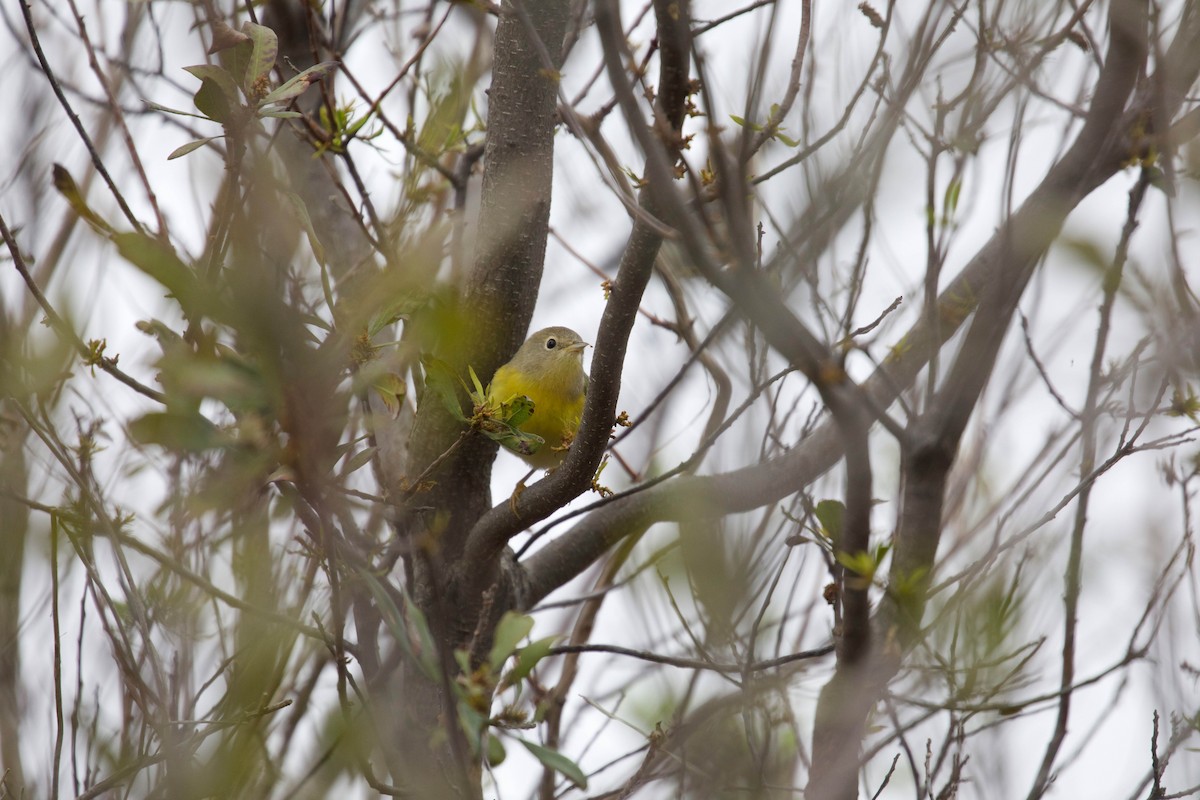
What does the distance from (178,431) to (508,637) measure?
91 centimetres

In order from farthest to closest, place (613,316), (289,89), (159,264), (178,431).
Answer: (613,316) → (289,89) → (178,431) → (159,264)

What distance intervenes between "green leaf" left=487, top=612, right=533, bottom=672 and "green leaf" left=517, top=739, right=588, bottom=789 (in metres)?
0.20

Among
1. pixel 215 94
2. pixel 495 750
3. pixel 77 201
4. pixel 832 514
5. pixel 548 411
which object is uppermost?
pixel 548 411

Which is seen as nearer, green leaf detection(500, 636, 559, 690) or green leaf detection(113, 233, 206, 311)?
green leaf detection(113, 233, 206, 311)

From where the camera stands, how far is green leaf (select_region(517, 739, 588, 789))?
2064 mm

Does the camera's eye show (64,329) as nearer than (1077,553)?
Yes

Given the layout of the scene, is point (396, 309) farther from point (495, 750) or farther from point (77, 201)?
point (495, 750)

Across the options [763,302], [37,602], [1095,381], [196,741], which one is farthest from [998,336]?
[37,602]

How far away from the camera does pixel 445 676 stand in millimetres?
1645

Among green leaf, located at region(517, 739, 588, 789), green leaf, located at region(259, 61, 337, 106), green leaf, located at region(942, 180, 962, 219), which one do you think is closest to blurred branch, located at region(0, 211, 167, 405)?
green leaf, located at region(259, 61, 337, 106)

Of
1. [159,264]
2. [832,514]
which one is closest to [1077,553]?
[832,514]

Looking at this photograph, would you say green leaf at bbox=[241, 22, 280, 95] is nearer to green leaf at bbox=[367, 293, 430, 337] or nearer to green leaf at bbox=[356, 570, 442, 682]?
green leaf at bbox=[367, 293, 430, 337]

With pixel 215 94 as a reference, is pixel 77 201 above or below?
below

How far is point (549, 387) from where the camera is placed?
17.7 ft
